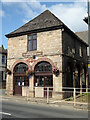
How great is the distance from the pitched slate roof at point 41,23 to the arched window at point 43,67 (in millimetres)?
3751

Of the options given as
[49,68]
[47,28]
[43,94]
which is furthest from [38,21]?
[43,94]

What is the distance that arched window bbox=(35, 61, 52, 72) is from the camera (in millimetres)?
16016

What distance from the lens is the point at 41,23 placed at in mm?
17453

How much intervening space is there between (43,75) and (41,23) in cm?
573

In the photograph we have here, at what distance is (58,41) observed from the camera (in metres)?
15.5

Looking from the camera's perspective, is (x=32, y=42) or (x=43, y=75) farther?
(x=32, y=42)

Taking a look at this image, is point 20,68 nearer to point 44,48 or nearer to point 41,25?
point 44,48

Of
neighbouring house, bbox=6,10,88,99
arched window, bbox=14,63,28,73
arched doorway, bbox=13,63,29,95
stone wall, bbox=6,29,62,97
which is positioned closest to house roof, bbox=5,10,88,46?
neighbouring house, bbox=6,10,88,99

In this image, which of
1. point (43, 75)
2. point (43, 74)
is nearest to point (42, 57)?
point (43, 74)

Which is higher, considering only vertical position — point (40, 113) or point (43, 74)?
point (43, 74)

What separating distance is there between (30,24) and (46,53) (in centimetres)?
457

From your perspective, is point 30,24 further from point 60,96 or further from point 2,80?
point 2,80

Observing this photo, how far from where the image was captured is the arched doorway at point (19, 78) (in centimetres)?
1742

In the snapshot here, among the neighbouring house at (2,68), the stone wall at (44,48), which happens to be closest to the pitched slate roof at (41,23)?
the stone wall at (44,48)
